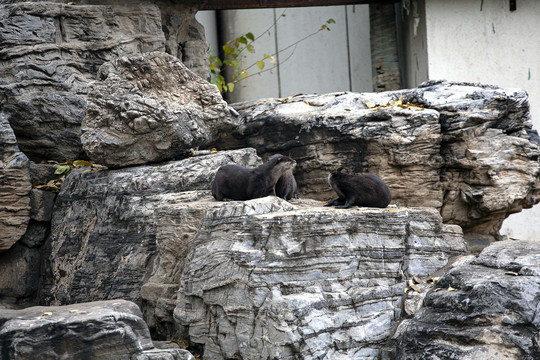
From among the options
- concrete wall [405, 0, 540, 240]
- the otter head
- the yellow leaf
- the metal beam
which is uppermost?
the metal beam

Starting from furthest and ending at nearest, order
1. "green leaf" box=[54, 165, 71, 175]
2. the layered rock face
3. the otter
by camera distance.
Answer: the layered rock face, "green leaf" box=[54, 165, 71, 175], the otter

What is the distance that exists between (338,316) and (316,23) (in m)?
7.55

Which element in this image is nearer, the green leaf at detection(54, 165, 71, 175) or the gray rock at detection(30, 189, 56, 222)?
the gray rock at detection(30, 189, 56, 222)

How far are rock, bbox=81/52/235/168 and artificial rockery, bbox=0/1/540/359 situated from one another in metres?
0.02

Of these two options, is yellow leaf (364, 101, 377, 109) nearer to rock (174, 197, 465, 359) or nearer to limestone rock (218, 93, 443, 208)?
limestone rock (218, 93, 443, 208)

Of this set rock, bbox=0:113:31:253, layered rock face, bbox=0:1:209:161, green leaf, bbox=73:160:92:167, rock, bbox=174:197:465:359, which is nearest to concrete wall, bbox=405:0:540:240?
layered rock face, bbox=0:1:209:161

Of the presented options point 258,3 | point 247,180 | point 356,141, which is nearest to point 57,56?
point 258,3

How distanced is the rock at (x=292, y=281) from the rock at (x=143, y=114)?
174cm

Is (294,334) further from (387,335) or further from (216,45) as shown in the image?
(216,45)

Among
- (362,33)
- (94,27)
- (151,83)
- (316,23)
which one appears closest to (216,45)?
(316,23)

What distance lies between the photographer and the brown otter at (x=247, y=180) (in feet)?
23.6

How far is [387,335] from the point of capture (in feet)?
20.5

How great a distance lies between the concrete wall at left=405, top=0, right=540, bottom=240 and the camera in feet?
35.8

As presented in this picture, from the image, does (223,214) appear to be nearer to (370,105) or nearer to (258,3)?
(370,105)
